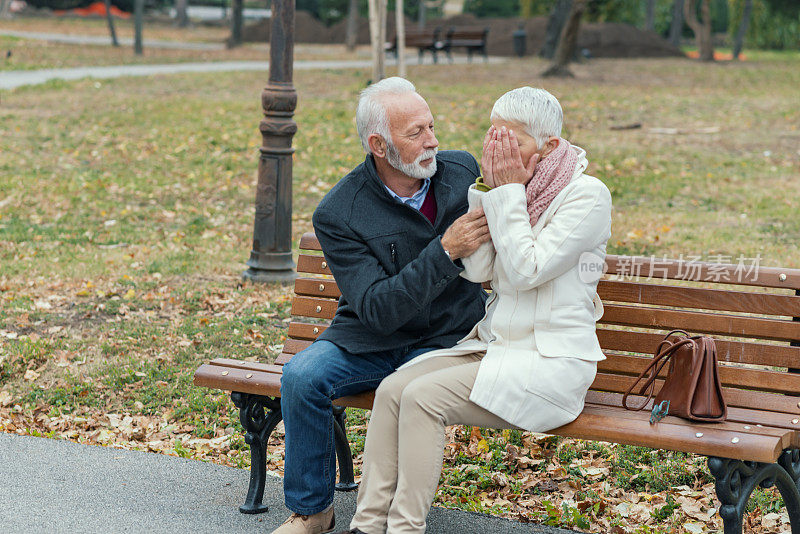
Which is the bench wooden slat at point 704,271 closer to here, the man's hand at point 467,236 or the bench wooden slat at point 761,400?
the bench wooden slat at point 761,400

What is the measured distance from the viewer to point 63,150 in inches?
491

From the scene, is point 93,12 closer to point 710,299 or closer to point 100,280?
point 100,280

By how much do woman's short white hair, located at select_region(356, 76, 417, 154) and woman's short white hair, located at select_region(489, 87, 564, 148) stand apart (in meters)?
0.44

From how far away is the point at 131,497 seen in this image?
4.11 m

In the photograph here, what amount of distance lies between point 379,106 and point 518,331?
968 mm

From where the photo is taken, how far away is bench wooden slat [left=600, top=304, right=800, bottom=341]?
3.58 meters

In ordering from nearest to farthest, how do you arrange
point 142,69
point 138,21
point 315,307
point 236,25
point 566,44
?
point 315,307 < point 566,44 < point 142,69 < point 138,21 < point 236,25

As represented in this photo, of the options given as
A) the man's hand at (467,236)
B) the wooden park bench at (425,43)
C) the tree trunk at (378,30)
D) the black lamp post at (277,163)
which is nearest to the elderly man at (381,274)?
the man's hand at (467,236)

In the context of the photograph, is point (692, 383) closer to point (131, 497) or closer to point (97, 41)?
point (131, 497)

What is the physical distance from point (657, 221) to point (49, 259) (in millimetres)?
5044

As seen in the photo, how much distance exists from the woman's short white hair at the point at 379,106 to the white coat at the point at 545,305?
47cm

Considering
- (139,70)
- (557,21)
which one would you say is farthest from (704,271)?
(557,21)

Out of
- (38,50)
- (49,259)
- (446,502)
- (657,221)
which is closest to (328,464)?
(446,502)

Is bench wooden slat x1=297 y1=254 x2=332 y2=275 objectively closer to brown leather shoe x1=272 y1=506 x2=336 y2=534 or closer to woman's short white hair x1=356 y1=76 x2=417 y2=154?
woman's short white hair x1=356 y1=76 x2=417 y2=154
